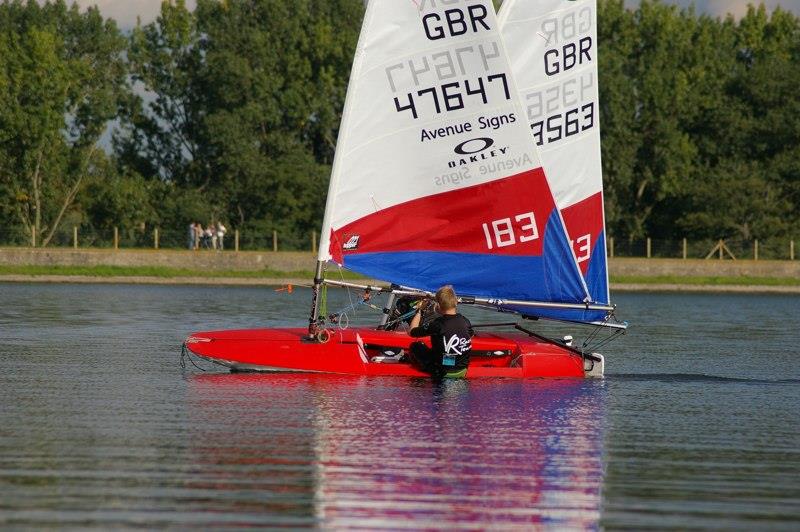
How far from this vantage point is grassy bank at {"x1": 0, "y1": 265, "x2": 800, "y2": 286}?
194ft

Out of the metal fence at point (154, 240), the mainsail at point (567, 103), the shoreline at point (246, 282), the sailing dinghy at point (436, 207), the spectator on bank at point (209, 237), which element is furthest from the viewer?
the spectator on bank at point (209, 237)

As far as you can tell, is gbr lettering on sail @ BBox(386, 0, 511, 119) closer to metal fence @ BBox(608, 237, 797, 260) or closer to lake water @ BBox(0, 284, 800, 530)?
lake water @ BBox(0, 284, 800, 530)

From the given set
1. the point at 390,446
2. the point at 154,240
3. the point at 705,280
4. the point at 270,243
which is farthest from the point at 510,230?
the point at 154,240

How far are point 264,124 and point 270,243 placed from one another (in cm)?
886

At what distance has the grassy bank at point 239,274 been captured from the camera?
5922 centimetres

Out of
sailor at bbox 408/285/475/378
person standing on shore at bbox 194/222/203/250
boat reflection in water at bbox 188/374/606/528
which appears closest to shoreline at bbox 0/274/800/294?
person standing on shore at bbox 194/222/203/250

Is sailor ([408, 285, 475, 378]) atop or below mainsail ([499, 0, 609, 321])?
below

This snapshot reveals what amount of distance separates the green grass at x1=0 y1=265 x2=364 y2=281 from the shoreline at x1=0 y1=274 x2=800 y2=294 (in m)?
0.21

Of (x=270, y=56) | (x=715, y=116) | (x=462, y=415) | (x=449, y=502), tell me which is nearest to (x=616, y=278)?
(x=715, y=116)

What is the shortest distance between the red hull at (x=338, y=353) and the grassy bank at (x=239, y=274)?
1350 inches

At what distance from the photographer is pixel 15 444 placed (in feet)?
46.7

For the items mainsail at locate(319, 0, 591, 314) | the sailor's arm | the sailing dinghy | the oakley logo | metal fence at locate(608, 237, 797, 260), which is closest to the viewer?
A: the sailor's arm

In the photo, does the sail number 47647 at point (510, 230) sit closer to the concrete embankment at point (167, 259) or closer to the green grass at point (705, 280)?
the concrete embankment at point (167, 259)

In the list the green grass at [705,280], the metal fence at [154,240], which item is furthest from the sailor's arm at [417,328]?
the metal fence at [154,240]
